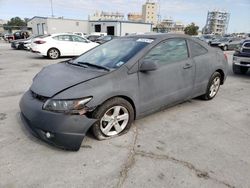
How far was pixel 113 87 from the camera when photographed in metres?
3.06

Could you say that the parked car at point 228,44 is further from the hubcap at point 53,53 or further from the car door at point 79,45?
the hubcap at point 53,53

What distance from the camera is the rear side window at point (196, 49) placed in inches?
A: 169

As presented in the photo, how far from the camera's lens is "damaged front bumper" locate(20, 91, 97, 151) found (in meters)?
2.72

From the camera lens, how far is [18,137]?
3.30 m

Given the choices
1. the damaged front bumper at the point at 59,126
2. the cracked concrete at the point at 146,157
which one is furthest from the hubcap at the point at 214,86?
the damaged front bumper at the point at 59,126

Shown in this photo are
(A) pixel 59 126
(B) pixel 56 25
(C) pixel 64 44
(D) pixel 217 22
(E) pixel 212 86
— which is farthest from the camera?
(D) pixel 217 22

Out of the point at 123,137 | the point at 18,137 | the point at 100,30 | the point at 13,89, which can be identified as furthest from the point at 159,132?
the point at 100,30

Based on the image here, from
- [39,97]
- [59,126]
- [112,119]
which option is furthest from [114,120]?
[39,97]

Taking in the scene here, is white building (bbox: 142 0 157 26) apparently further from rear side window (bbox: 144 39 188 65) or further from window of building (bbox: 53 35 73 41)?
rear side window (bbox: 144 39 188 65)

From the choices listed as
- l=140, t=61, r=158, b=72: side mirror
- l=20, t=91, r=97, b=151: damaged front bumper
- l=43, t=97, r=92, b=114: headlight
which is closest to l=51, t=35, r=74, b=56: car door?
l=140, t=61, r=158, b=72: side mirror

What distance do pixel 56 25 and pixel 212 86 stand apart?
42252 mm

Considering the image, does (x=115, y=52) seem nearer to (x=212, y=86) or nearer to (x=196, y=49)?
(x=196, y=49)

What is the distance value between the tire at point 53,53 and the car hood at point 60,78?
909 cm

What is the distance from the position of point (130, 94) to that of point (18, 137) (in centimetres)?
176
